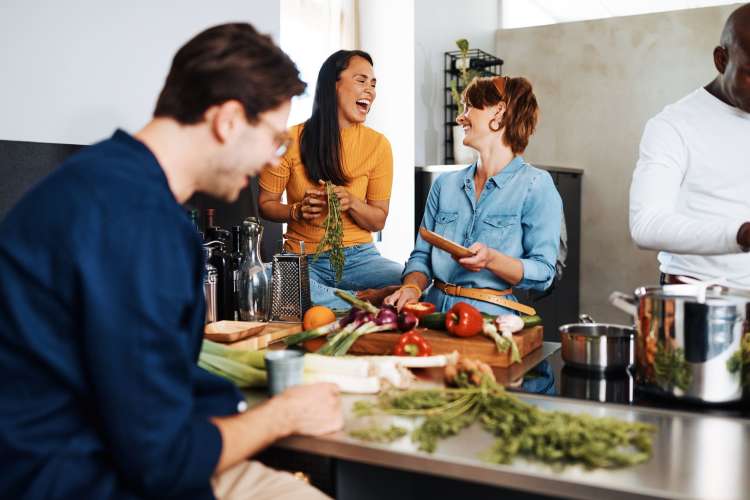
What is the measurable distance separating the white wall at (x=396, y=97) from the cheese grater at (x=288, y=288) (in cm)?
241

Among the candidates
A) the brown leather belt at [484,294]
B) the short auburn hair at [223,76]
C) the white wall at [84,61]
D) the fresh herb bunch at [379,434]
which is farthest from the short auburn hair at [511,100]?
the fresh herb bunch at [379,434]

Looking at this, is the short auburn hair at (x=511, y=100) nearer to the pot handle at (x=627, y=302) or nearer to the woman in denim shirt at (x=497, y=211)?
the woman in denim shirt at (x=497, y=211)

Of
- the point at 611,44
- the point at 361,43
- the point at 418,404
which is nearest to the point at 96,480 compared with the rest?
the point at 418,404

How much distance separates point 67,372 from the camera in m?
1.02

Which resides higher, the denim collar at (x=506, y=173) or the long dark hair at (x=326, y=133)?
the long dark hair at (x=326, y=133)

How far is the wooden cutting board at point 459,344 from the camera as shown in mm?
1774

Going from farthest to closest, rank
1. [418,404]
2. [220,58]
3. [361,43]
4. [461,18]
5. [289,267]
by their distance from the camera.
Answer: [461,18] < [361,43] < [289,267] < [418,404] < [220,58]

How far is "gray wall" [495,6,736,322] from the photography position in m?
5.31

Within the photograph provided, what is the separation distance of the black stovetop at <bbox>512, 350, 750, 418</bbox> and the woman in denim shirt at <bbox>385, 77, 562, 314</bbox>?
1.98 feet

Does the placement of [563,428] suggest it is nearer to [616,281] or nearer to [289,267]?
[289,267]

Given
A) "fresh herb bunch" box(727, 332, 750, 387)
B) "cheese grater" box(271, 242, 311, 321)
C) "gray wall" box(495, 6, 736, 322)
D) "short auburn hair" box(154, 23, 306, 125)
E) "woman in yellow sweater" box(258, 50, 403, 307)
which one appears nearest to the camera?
"short auburn hair" box(154, 23, 306, 125)

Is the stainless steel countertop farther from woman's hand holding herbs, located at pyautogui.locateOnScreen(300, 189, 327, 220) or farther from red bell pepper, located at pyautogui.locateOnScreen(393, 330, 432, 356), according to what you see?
woman's hand holding herbs, located at pyautogui.locateOnScreen(300, 189, 327, 220)

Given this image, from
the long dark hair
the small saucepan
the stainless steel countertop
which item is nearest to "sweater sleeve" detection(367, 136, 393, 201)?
the long dark hair

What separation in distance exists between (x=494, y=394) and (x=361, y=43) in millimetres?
3779
